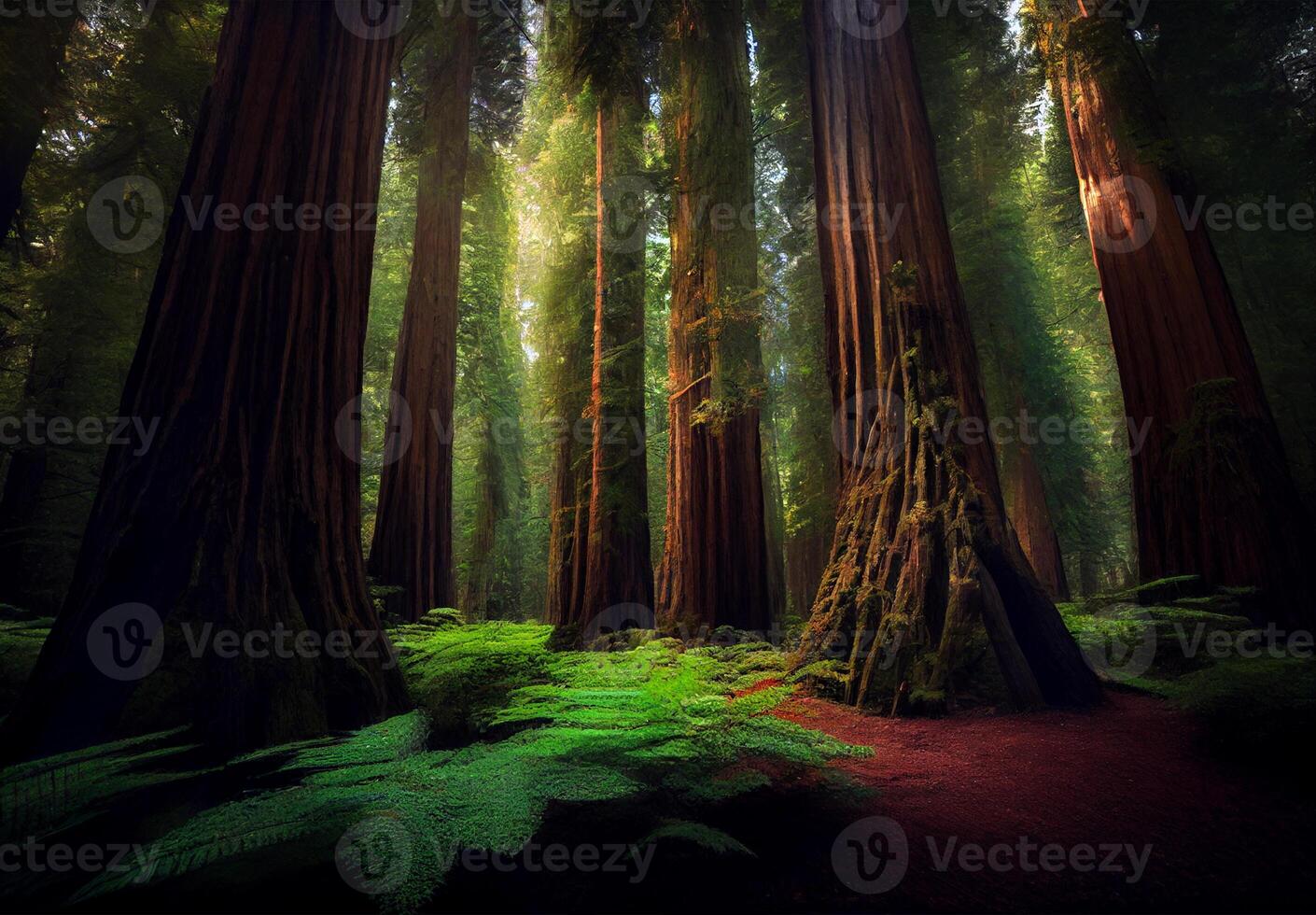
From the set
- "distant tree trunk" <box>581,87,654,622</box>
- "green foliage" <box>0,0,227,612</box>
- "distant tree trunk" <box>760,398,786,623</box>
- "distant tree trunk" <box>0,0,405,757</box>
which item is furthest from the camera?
"distant tree trunk" <box>760,398,786,623</box>

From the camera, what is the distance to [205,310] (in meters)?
3.08

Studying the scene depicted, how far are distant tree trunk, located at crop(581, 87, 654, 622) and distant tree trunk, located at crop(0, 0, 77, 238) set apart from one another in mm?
7978

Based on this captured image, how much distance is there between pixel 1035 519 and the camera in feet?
40.7

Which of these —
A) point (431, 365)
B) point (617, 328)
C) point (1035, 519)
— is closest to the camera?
point (431, 365)

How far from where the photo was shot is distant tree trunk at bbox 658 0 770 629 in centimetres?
750

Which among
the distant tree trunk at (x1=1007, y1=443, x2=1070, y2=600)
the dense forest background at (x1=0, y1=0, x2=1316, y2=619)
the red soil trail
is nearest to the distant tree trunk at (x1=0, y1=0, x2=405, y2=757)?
the red soil trail

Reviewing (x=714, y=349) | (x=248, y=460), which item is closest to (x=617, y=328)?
(x=714, y=349)

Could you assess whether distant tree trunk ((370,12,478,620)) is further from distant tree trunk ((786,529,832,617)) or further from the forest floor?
distant tree trunk ((786,529,832,617))

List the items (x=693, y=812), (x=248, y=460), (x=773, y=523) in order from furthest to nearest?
(x=773, y=523)
(x=248, y=460)
(x=693, y=812)

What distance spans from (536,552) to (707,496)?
1871 centimetres

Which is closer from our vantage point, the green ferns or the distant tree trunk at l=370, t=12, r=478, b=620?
the green ferns

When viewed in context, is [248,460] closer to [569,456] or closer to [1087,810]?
[1087,810]

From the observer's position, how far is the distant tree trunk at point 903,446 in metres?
3.75

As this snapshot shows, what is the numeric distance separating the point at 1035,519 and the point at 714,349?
30.3 ft
